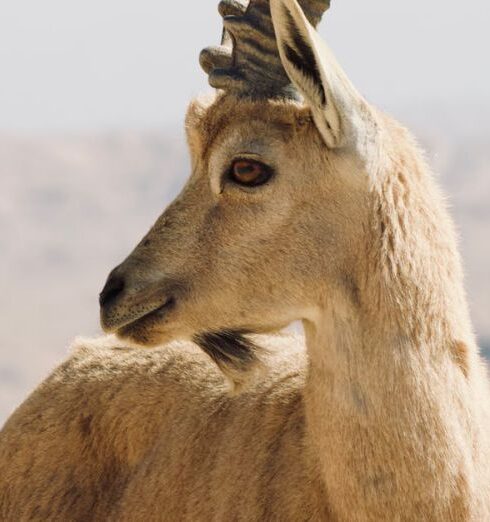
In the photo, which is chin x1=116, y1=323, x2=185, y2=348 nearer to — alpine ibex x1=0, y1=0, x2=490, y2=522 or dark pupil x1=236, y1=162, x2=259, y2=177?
alpine ibex x1=0, y1=0, x2=490, y2=522

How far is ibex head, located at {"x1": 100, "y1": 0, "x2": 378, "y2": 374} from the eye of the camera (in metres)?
7.55

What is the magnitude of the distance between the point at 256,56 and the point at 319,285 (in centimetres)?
134

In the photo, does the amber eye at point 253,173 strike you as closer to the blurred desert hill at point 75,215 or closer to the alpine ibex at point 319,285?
the alpine ibex at point 319,285

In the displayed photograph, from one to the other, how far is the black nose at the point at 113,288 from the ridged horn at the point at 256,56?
4.08ft

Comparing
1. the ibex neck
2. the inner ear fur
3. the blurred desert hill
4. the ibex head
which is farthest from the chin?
the blurred desert hill

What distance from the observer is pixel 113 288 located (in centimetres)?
771

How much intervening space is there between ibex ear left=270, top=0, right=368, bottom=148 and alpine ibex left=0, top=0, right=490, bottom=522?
0.01 metres

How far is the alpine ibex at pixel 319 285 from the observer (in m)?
7.37

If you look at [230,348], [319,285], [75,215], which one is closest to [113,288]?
[230,348]

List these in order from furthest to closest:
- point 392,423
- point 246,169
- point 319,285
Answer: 1. point 246,169
2. point 319,285
3. point 392,423

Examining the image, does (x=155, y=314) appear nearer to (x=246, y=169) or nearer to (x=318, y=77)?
(x=246, y=169)

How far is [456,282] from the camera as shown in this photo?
7703 mm

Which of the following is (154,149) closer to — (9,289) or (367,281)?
(9,289)

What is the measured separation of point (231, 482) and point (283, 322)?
4.19 feet
